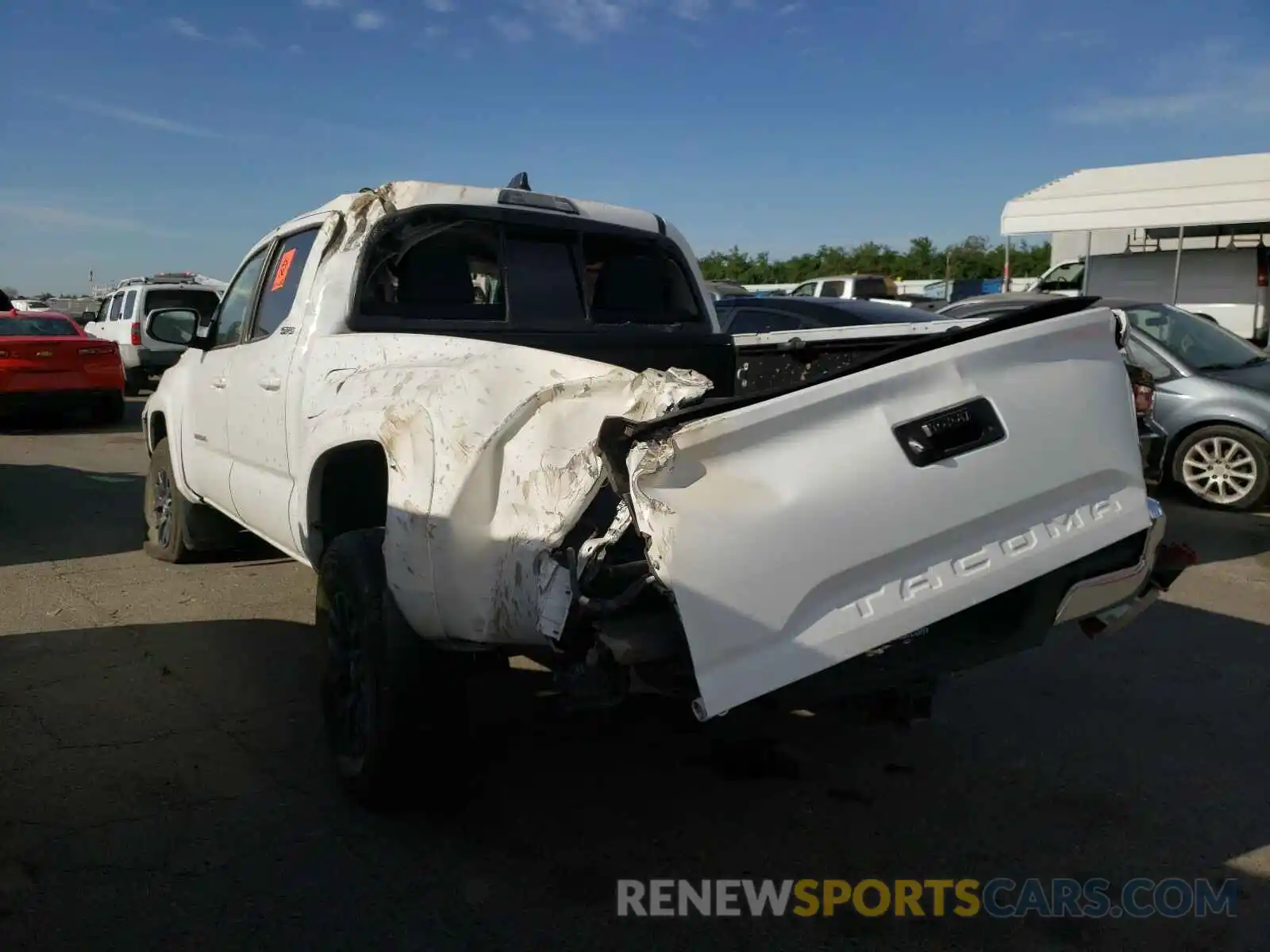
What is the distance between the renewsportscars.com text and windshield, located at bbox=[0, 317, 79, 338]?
13.9m

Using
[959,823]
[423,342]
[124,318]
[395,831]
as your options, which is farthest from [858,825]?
[124,318]

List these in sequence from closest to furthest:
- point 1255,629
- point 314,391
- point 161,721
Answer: point 314,391
point 161,721
point 1255,629

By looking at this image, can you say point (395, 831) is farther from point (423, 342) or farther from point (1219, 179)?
point (1219, 179)

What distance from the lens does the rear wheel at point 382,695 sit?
3189 millimetres

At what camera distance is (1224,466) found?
873cm

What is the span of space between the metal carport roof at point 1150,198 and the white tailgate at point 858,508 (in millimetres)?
16555

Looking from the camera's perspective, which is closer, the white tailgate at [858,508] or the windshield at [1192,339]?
the white tailgate at [858,508]

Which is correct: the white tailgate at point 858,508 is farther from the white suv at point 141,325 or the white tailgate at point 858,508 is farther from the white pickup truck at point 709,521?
the white suv at point 141,325

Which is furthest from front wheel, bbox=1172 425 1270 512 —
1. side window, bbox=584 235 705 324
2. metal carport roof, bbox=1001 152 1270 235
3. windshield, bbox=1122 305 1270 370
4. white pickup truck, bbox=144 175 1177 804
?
metal carport roof, bbox=1001 152 1270 235

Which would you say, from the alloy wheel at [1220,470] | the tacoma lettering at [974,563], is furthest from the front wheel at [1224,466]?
the tacoma lettering at [974,563]

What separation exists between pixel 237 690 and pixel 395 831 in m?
1.53

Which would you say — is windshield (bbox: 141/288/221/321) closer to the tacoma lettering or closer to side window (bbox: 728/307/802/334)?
side window (bbox: 728/307/802/334)

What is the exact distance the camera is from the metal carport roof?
16.8 metres

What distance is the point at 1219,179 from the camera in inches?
674
